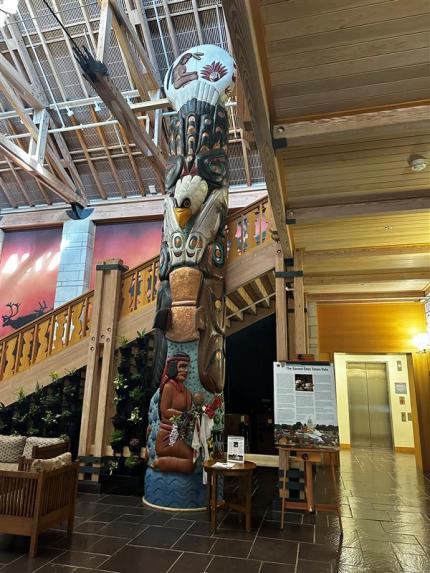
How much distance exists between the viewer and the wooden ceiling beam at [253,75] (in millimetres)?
2066

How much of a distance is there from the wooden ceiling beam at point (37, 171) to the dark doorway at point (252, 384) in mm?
6515

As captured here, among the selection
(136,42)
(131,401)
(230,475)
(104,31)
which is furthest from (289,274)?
(136,42)

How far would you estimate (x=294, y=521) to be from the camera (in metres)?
4.44

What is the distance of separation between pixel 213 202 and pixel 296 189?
4.44ft

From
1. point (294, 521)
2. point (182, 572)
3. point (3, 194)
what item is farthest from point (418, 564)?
point (3, 194)

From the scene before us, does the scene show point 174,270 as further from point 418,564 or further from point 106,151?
point 106,151

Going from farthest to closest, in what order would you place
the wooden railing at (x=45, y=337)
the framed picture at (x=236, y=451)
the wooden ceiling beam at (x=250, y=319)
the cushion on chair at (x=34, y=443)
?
1. the wooden ceiling beam at (x=250, y=319)
2. the wooden railing at (x=45, y=337)
3. the cushion on chair at (x=34, y=443)
4. the framed picture at (x=236, y=451)

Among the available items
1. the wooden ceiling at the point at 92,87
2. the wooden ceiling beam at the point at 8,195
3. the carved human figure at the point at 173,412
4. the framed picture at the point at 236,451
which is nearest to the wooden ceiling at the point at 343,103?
the carved human figure at the point at 173,412

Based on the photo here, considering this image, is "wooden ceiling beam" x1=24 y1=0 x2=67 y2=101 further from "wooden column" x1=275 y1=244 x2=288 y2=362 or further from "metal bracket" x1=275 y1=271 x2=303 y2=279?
"metal bracket" x1=275 y1=271 x2=303 y2=279

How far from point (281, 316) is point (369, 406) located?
6342 mm

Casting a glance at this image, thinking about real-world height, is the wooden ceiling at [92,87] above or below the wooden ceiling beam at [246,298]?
above

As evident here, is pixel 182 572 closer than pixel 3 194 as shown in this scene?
Yes

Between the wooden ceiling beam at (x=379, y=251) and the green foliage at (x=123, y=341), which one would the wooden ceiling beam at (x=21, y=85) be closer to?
the green foliage at (x=123, y=341)

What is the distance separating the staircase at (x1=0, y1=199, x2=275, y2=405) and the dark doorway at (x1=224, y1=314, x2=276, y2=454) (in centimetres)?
304
